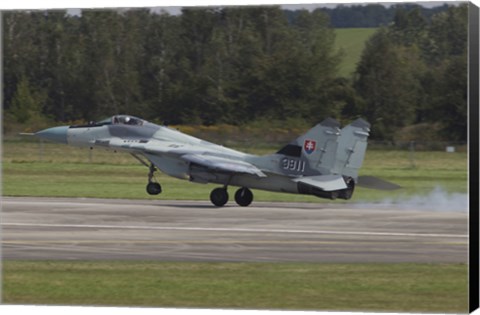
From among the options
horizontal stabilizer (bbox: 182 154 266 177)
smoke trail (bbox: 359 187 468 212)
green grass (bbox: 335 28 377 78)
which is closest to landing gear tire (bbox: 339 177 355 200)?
smoke trail (bbox: 359 187 468 212)

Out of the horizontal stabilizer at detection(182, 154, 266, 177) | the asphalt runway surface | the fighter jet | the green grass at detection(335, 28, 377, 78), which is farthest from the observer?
the green grass at detection(335, 28, 377, 78)

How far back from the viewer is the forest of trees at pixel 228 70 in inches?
2281

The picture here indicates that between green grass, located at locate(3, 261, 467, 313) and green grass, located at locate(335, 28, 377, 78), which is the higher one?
green grass, located at locate(335, 28, 377, 78)

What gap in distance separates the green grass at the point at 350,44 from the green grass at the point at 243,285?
132ft

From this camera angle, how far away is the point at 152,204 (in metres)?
37.2

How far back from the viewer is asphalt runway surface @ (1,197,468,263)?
24.0 meters

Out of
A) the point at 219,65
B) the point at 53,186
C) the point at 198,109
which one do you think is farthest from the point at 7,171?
the point at 219,65

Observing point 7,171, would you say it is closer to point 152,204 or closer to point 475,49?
point 152,204

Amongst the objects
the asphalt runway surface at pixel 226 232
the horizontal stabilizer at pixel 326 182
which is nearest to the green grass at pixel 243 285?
the asphalt runway surface at pixel 226 232

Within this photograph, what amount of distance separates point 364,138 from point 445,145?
21192 mm

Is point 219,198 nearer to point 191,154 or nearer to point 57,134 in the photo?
point 191,154

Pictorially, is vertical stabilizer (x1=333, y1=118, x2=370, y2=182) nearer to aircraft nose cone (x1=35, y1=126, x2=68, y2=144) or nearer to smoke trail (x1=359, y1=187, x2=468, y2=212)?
smoke trail (x1=359, y1=187, x2=468, y2=212)

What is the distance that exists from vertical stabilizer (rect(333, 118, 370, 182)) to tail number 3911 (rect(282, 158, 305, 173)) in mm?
1193

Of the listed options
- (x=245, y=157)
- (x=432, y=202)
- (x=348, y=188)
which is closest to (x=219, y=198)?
(x=245, y=157)
